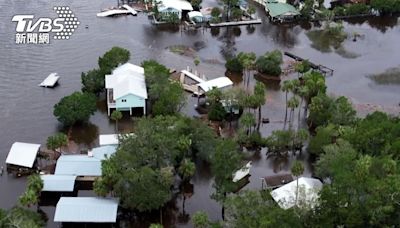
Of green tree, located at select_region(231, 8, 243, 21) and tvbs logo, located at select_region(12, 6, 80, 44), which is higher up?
green tree, located at select_region(231, 8, 243, 21)

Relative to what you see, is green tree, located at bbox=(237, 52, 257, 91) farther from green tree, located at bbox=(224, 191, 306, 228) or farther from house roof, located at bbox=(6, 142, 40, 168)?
green tree, located at bbox=(224, 191, 306, 228)

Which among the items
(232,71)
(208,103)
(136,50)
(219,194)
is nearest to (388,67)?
(232,71)

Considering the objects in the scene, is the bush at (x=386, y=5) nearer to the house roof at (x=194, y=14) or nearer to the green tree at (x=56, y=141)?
the house roof at (x=194, y=14)

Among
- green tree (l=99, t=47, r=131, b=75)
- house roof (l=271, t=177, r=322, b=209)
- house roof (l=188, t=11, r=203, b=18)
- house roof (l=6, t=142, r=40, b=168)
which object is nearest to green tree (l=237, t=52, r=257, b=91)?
green tree (l=99, t=47, r=131, b=75)

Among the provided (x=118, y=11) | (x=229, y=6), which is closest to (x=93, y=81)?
(x=118, y=11)

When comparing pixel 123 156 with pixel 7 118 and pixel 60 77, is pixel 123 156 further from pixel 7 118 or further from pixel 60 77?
pixel 60 77
